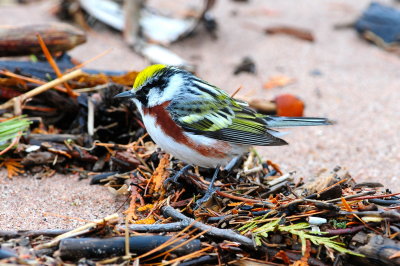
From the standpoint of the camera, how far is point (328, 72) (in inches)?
313

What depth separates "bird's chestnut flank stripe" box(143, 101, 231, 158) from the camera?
14.1ft

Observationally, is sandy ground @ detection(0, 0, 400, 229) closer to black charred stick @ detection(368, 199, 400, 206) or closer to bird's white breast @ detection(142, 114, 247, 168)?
bird's white breast @ detection(142, 114, 247, 168)

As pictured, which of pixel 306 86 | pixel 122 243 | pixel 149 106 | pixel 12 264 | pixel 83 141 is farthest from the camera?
pixel 306 86

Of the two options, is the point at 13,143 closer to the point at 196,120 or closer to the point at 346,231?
the point at 196,120

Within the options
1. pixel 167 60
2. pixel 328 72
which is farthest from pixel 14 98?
pixel 328 72

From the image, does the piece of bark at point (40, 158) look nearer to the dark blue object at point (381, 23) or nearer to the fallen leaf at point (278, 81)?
the fallen leaf at point (278, 81)

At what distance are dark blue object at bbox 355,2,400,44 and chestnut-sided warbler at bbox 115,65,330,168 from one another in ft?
15.6

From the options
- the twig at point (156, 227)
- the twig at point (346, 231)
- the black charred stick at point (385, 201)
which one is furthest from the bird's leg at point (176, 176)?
the black charred stick at point (385, 201)

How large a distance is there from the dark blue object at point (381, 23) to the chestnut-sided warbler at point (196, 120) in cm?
475

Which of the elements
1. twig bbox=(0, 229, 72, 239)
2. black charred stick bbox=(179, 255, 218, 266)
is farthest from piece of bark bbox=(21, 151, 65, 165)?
black charred stick bbox=(179, 255, 218, 266)

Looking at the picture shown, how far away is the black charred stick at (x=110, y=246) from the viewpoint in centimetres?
316

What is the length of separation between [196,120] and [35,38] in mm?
2314

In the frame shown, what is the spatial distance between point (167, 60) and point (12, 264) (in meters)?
5.21

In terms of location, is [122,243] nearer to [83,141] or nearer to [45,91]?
[83,141]
